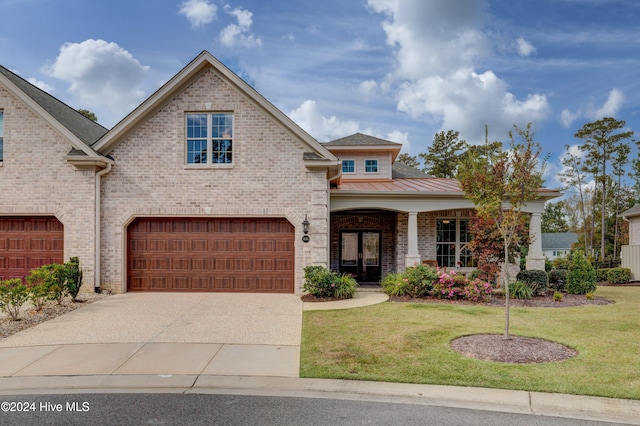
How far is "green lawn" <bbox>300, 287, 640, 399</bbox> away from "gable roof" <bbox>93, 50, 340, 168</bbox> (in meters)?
4.95

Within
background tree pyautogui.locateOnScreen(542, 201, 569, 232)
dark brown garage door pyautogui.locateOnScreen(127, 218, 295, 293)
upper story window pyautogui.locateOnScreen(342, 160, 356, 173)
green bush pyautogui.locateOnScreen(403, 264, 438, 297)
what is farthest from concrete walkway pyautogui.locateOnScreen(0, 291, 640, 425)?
background tree pyautogui.locateOnScreen(542, 201, 569, 232)

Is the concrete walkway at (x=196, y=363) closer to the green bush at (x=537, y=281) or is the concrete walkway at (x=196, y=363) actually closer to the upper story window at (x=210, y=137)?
the upper story window at (x=210, y=137)

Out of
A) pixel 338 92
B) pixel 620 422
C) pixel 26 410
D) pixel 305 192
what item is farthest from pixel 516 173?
pixel 338 92

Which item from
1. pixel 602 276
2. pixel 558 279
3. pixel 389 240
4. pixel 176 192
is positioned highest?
pixel 176 192

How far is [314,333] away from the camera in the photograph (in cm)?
803

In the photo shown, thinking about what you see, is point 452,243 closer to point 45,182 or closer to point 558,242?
point 45,182

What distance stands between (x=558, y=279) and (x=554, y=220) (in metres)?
50.0

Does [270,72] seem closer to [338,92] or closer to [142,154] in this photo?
[338,92]

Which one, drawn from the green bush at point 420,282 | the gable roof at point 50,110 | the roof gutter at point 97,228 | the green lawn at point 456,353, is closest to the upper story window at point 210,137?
the roof gutter at point 97,228

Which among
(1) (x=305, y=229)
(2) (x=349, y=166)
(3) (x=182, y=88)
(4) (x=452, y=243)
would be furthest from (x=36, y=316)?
(4) (x=452, y=243)

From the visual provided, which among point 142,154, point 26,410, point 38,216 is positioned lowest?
point 26,410

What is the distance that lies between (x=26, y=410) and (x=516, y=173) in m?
7.82

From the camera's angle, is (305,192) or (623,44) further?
(623,44)

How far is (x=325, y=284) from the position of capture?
1185 cm
